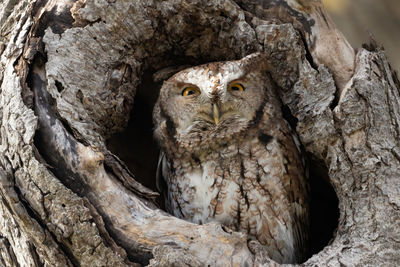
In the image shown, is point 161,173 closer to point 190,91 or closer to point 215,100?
point 190,91

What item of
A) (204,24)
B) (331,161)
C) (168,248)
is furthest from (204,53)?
(168,248)

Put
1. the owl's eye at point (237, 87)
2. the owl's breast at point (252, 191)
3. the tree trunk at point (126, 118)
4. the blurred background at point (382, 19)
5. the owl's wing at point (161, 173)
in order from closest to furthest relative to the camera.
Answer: the blurred background at point (382, 19) < the tree trunk at point (126, 118) < the owl's breast at point (252, 191) < the owl's eye at point (237, 87) < the owl's wing at point (161, 173)

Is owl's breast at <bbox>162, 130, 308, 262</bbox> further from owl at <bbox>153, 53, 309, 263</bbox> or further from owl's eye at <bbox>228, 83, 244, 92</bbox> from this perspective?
owl's eye at <bbox>228, 83, 244, 92</bbox>

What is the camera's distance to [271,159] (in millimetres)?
2424

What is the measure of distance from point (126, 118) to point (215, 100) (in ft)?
1.81

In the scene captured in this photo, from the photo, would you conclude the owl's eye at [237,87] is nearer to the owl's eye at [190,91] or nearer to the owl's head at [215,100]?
the owl's head at [215,100]

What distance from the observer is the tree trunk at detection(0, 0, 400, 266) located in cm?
176

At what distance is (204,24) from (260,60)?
41 centimetres

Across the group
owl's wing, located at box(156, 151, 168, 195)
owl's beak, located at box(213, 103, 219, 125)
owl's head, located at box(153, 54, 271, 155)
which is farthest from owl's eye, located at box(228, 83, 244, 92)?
owl's wing, located at box(156, 151, 168, 195)

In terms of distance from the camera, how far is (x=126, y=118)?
8.61 feet

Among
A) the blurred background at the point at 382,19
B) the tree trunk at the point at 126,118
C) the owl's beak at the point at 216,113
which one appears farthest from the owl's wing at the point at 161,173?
the blurred background at the point at 382,19

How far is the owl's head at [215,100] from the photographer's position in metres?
2.38

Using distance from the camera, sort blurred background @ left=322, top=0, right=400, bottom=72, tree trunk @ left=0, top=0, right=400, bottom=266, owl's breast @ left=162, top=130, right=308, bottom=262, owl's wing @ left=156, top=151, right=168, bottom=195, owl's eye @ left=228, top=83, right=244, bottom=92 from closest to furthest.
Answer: blurred background @ left=322, top=0, right=400, bottom=72, tree trunk @ left=0, top=0, right=400, bottom=266, owl's breast @ left=162, top=130, right=308, bottom=262, owl's eye @ left=228, top=83, right=244, bottom=92, owl's wing @ left=156, top=151, right=168, bottom=195

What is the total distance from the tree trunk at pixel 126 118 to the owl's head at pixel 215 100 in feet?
0.51
